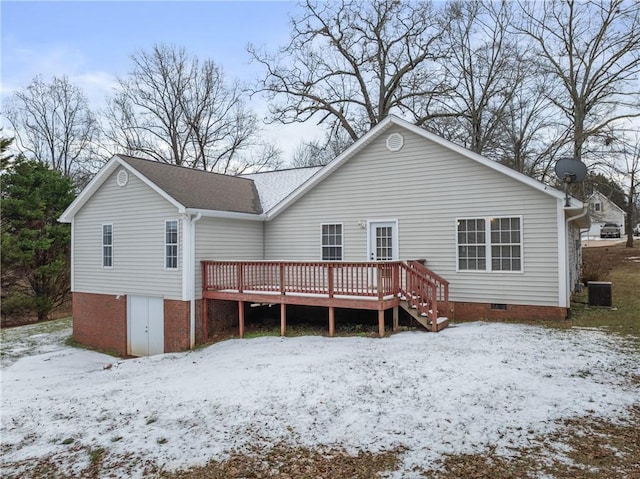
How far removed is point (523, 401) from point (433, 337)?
3646 mm

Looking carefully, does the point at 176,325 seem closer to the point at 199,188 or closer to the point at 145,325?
the point at 145,325

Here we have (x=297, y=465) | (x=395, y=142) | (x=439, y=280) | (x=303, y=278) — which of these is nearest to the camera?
(x=297, y=465)

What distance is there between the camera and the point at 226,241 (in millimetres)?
13461

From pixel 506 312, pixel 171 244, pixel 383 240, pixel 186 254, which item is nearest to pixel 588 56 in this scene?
pixel 383 240

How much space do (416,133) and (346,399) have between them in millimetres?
8236

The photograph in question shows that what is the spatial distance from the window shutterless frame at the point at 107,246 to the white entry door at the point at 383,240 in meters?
9.17

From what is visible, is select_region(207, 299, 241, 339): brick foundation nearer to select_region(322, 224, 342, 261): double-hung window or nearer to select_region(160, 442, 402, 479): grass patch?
select_region(322, 224, 342, 261): double-hung window

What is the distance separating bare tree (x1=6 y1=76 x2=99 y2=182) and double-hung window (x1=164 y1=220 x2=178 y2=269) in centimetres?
1999

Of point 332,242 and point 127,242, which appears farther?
point 127,242

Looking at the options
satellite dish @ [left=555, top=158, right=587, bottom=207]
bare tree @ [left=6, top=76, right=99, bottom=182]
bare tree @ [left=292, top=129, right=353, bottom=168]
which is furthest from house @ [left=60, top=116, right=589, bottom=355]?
bare tree @ [left=6, top=76, right=99, bottom=182]

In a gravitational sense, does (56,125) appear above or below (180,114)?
below

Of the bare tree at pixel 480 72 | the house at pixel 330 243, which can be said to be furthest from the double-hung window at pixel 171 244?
the bare tree at pixel 480 72

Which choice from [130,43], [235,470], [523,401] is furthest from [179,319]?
[130,43]

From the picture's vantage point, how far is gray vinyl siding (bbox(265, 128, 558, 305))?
1040 centimetres
